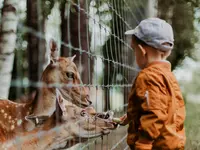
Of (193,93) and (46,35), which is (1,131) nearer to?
(46,35)

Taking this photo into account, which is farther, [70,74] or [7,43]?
[70,74]

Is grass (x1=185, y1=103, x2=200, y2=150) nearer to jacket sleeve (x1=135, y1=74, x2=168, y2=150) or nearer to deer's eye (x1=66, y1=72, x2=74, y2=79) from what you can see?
deer's eye (x1=66, y1=72, x2=74, y2=79)

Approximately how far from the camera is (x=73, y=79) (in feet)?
7.72

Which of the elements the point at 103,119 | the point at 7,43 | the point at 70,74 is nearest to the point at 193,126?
the point at 103,119

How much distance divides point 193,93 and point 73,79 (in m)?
7.49

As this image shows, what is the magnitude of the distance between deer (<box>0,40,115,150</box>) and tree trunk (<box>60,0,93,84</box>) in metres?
Answer: 0.07

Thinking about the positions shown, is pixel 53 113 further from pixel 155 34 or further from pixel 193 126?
pixel 193 126

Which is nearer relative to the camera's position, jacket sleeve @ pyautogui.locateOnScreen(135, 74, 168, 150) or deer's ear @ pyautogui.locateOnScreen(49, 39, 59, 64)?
jacket sleeve @ pyautogui.locateOnScreen(135, 74, 168, 150)

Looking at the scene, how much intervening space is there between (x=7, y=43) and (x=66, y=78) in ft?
1.50

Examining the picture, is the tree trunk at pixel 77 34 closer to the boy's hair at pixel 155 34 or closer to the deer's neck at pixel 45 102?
the deer's neck at pixel 45 102

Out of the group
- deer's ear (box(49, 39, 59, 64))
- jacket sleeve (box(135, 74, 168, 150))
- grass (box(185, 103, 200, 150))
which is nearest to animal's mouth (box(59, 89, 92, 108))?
deer's ear (box(49, 39, 59, 64))

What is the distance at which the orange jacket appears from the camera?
6.42ft

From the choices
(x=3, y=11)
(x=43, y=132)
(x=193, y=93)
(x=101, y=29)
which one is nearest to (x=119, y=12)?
(x=101, y=29)

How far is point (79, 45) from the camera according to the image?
2.48 meters
